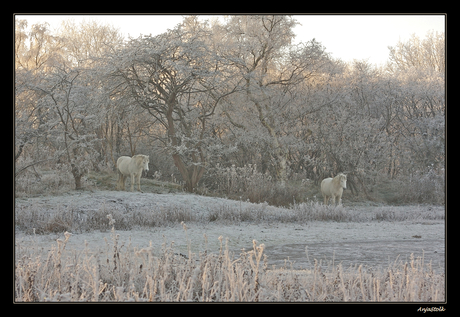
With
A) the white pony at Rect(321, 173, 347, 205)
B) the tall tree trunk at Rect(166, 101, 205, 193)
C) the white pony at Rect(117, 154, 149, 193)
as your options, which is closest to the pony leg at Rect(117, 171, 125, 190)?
the white pony at Rect(117, 154, 149, 193)

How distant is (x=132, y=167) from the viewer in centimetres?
1546

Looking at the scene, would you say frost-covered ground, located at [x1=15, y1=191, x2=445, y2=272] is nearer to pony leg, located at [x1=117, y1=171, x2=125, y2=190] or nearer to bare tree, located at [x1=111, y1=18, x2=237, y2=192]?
pony leg, located at [x1=117, y1=171, x2=125, y2=190]

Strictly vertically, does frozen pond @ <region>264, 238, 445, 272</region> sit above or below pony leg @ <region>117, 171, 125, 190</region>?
below

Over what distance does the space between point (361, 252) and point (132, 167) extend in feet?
32.4

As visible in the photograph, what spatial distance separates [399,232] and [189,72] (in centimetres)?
928

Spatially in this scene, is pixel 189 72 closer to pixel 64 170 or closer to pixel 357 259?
pixel 64 170

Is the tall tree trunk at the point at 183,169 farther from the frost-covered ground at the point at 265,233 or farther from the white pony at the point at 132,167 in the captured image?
the frost-covered ground at the point at 265,233

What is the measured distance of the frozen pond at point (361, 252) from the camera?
254 inches

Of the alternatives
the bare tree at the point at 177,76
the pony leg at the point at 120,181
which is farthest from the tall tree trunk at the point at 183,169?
the pony leg at the point at 120,181

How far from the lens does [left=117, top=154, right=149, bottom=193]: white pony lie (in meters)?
15.3

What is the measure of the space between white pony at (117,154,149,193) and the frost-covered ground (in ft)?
6.66

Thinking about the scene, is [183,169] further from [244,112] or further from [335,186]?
[335,186]

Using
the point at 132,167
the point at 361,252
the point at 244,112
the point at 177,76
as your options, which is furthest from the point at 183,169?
the point at 361,252
